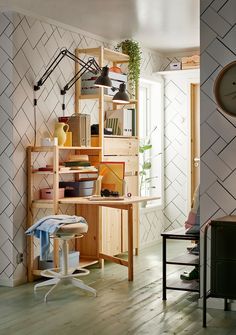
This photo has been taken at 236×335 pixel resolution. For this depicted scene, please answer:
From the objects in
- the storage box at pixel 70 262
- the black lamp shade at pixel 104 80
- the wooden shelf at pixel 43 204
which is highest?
the black lamp shade at pixel 104 80

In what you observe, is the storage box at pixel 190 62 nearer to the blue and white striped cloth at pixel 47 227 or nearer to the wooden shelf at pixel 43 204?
the wooden shelf at pixel 43 204

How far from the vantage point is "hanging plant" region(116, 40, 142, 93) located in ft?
22.5

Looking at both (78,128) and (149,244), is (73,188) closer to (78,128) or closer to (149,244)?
(78,128)

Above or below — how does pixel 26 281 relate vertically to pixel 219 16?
below

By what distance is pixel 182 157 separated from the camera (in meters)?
8.06

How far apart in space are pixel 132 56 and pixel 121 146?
43.5 inches

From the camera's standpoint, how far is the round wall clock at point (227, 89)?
172 inches

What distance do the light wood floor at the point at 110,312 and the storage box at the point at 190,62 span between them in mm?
3340

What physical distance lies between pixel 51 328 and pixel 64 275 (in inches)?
39.9

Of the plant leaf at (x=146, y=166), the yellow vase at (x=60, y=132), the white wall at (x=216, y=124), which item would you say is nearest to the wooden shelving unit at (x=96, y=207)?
the yellow vase at (x=60, y=132)

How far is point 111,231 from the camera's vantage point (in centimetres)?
644

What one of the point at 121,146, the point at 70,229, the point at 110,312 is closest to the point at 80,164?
the point at 121,146

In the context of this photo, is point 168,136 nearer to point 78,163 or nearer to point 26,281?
point 78,163

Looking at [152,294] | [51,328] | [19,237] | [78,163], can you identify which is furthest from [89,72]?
[51,328]
